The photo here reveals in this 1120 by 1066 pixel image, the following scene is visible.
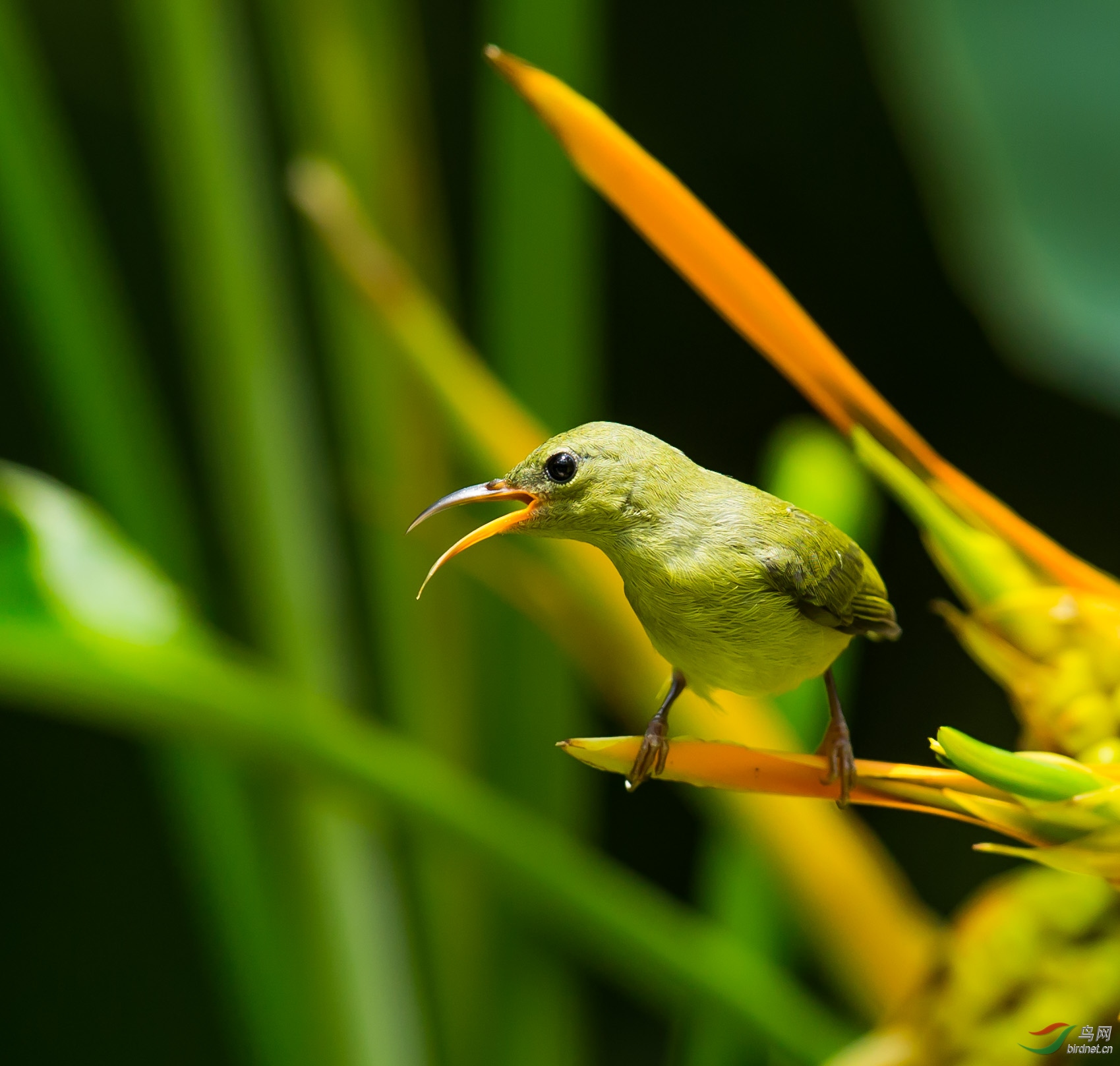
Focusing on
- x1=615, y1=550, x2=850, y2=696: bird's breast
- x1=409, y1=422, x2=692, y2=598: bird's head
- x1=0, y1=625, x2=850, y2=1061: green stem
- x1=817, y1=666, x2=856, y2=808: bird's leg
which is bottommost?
x1=0, y1=625, x2=850, y2=1061: green stem

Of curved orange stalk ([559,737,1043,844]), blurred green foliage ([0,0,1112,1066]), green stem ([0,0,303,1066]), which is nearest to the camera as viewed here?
curved orange stalk ([559,737,1043,844])

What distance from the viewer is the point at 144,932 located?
1260mm

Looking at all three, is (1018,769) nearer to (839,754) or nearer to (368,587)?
(839,754)

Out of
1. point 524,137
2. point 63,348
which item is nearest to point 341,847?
point 63,348

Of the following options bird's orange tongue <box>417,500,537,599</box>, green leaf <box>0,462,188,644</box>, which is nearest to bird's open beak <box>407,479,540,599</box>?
bird's orange tongue <box>417,500,537,599</box>

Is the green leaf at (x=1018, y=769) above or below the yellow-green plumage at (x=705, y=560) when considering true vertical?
below

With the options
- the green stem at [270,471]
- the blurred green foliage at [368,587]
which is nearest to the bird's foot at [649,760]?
the blurred green foliage at [368,587]

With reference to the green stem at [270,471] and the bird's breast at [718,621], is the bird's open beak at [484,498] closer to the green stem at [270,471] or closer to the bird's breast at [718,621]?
the bird's breast at [718,621]

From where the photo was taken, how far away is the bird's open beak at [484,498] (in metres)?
0.15

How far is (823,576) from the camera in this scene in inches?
7.6

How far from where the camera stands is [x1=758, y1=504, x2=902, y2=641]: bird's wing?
188 mm

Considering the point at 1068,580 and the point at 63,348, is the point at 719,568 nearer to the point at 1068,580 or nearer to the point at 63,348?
the point at 1068,580

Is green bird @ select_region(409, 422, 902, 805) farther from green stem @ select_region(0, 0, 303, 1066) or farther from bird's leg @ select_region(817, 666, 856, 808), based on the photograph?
green stem @ select_region(0, 0, 303, 1066)

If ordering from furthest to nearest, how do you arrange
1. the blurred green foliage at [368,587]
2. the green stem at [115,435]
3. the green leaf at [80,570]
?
the green stem at [115,435]
the blurred green foliage at [368,587]
the green leaf at [80,570]
